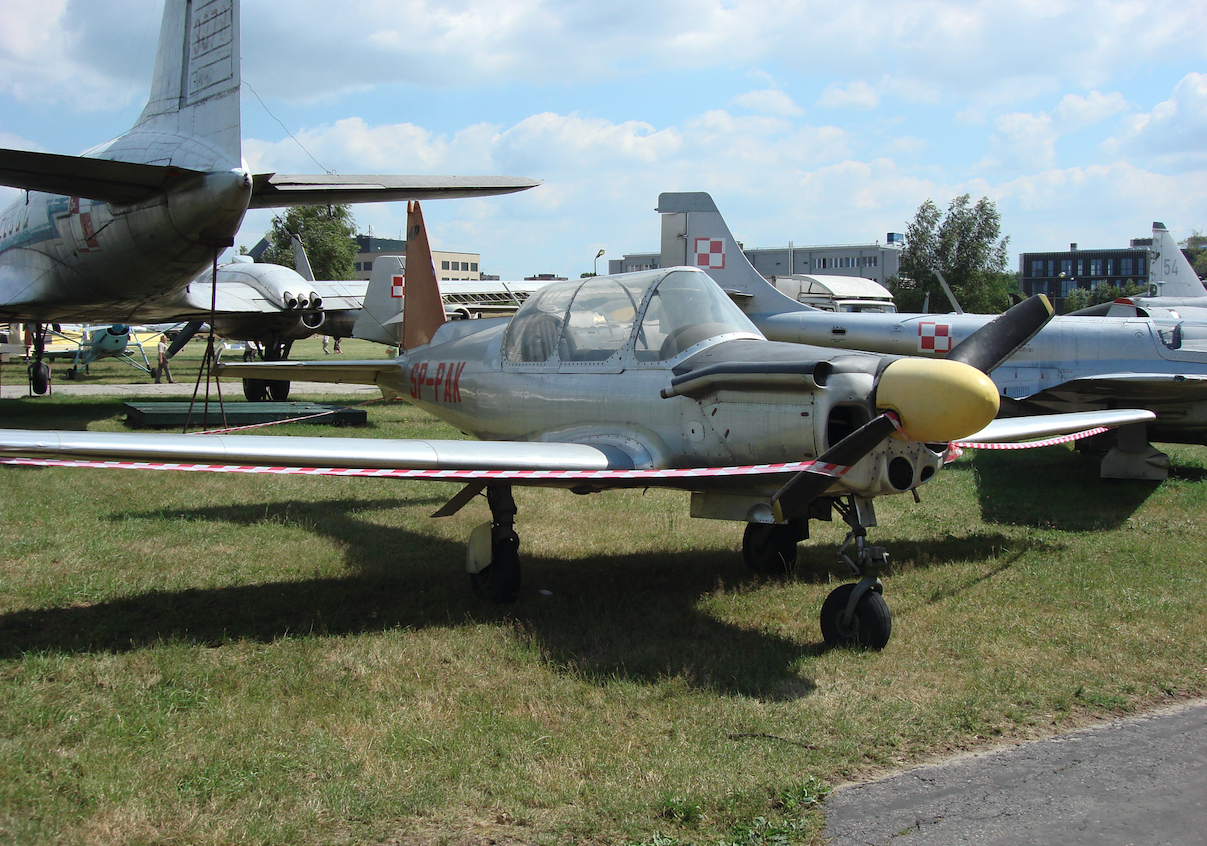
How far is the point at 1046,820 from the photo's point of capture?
3.20 metres

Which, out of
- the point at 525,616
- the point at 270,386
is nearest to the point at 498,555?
the point at 525,616

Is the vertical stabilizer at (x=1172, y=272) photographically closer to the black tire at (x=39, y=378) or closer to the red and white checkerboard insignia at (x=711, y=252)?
the red and white checkerboard insignia at (x=711, y=252)

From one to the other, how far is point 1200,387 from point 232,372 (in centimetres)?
1082

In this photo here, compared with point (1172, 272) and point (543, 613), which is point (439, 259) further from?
point (543, 613)

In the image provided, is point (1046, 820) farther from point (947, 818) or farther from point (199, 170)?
point (199, 170)

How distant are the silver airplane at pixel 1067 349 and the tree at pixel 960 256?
134 feet

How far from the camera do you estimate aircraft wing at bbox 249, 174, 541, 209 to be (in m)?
11.2

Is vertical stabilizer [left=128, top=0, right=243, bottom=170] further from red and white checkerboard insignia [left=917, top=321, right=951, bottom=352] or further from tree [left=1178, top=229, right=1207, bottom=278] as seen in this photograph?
tree [left=1178, top=229, right=1207, bottom=278]

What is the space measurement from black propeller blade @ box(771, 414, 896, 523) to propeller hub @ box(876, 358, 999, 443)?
11cm

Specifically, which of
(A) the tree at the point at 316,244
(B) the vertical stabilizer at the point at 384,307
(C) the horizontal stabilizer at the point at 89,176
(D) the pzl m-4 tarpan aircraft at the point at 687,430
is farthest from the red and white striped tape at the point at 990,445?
(A) the tree at the point at 316,244

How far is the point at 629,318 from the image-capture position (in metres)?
6.21

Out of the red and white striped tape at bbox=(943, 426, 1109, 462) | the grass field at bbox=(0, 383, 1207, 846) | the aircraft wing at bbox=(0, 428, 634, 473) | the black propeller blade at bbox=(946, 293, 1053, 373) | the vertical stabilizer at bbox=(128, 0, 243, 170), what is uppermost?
the vertical stabilizer at bbox=(128, 0, 243, 170)

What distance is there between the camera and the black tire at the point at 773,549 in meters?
6.59

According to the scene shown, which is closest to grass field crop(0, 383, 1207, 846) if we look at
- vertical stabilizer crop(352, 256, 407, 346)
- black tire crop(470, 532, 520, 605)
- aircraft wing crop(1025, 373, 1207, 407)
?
black tire crop(470, 532, 520, 605)
